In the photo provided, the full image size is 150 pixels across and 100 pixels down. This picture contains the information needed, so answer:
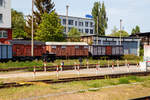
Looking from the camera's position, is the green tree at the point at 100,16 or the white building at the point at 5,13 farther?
the green tree at the point at 100,16

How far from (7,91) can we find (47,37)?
32.6 m

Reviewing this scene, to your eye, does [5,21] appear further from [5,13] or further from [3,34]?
[3,34]

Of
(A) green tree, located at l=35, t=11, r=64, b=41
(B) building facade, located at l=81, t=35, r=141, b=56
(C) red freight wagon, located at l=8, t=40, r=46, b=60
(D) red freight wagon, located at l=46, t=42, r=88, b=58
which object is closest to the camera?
(C) red freight wagon, located at l=8, t=40, r=46, b=60

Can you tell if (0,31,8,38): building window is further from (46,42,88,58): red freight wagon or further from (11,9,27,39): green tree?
(11,9,27,39): green tree

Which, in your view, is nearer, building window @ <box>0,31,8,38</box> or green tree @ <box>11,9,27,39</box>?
building window @ <box>0,31,8,38</box>

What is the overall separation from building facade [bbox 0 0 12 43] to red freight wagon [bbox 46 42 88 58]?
29.8 ft

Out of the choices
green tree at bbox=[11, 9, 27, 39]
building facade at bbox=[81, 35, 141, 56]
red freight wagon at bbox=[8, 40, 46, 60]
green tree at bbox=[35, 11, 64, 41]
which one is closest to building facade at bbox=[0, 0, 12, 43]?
green tree at bbox=[35, 11, 64, 41]

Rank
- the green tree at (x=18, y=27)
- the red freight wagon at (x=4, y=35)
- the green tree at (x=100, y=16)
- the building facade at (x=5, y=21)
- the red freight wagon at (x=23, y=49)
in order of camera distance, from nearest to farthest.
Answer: the red freight wagon at (x=23, y=49), the red freight wagon at (x=4, y=35), the building facade at (x=5, y=21), the green tree at (x=18, y=27), the green tree at (x=100, y=16)

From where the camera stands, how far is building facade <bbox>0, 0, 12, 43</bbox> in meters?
38.5

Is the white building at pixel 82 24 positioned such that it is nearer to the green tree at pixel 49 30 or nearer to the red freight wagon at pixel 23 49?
the green tree at pixel 49 30

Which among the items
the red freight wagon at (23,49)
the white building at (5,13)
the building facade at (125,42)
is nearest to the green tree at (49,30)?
the white building at (5,13)

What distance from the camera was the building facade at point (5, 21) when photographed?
1517 inches

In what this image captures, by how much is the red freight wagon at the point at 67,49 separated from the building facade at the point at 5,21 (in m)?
9.10

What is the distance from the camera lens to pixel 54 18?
4491 cm
